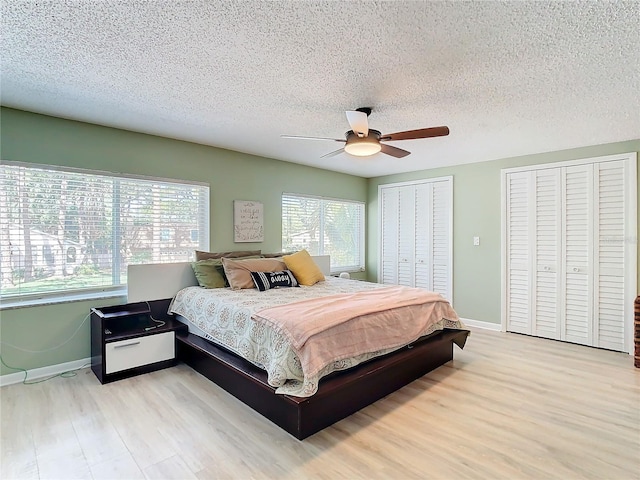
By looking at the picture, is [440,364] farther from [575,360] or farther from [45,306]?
[45,306]

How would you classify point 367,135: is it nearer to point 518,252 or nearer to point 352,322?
point 352,322

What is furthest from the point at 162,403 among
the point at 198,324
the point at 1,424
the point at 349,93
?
the point at 349,93

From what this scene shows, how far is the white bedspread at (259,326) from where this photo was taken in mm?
2252

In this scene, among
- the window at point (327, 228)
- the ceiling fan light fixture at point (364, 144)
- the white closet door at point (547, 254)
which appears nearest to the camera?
the ceiling fan light fixture at point (364, 144)

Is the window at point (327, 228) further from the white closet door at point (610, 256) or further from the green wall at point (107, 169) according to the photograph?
the white closet door at point (610, 256)

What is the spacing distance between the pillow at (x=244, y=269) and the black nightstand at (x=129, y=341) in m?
0.69

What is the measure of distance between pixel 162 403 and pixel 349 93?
2818mm

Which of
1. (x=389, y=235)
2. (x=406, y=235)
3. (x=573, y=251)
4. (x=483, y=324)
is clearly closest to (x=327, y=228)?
(x=389, y=235)

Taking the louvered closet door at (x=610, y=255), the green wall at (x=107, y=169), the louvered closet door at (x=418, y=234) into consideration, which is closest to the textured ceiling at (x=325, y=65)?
the green wall at (x=107, y=169)

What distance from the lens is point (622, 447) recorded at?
6.97ft

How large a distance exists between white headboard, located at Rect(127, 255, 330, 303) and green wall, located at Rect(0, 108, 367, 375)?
0.22 metres

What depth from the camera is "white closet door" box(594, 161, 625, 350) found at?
3920 mm

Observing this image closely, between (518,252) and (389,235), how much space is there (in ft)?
6.78

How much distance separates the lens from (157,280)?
3730 mm
